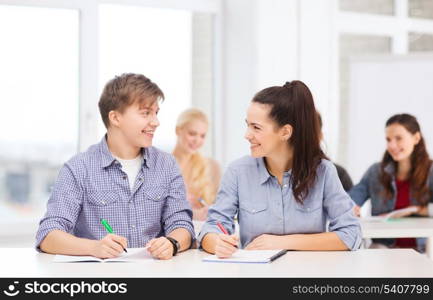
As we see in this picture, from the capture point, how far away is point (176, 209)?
2736 millimetres

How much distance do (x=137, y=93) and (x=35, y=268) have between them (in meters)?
0.79

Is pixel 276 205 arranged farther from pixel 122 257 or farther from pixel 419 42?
pixel 419 42

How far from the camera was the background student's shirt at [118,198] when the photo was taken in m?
2.64

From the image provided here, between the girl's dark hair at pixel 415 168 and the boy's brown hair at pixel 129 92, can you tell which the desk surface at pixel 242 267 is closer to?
the boy's brown hair at pixel 129 92

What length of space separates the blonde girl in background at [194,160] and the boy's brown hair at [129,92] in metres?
1.77

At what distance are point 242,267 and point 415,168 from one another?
7.95 feet

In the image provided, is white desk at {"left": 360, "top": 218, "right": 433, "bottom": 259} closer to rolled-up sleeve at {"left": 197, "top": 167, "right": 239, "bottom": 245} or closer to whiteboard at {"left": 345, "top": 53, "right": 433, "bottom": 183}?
rolled-up sleeve at {"left": 197, "top": 167, "right": 239, "bottom": 245}

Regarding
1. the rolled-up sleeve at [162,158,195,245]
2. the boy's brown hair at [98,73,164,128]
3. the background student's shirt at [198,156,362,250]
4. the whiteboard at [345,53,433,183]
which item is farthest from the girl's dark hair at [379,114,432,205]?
the boy's brown hair at [98,73,164,128]

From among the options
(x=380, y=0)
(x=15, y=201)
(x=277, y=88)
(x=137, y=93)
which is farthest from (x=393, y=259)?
(x=380, y=0)

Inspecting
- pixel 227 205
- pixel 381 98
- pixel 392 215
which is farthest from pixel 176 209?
pixel 381 98

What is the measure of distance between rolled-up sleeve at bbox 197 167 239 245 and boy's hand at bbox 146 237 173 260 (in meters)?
0.29

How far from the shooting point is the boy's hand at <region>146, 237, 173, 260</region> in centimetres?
238

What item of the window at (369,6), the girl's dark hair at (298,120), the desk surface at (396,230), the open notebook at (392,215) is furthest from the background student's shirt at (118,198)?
the window at (369,6)

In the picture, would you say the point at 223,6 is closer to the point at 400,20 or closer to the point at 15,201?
the point at 400,20
